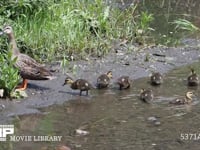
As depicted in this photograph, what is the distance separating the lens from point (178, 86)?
10234 millimetres

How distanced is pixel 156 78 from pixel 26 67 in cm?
182

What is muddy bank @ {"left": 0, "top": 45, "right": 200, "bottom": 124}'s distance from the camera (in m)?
9.00

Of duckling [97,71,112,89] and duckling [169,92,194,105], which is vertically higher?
duckling [97,71,112,89]

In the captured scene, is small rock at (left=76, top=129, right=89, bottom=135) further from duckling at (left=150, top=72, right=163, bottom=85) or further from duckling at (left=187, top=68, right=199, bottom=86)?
duckling at (left=187, top=68, right=199, bottom=86)

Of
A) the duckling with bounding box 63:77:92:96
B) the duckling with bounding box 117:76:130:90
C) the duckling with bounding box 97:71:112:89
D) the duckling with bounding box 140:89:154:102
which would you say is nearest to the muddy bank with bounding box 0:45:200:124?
the duckling with bounding box 63:77:92:96

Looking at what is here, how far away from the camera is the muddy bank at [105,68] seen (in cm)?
900

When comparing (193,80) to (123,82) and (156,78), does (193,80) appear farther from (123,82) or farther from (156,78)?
(123,82)

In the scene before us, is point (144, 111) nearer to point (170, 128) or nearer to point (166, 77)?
point (170, 128)

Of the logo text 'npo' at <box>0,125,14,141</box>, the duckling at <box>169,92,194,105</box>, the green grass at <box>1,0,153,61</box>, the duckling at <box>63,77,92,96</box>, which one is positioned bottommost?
the logo text 'npo' at <box>0,125,14,141</box>

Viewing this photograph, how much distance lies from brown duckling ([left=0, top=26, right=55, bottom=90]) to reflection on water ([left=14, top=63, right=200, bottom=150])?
0.54 meters

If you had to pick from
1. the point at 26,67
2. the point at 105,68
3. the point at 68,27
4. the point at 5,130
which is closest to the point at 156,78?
the point at 105,68

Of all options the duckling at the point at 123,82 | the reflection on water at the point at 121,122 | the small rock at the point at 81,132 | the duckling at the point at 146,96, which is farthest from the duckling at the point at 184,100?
the small rock at the point at 81,132

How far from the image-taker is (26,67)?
9477mm

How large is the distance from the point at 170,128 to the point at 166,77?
218 centimetres
